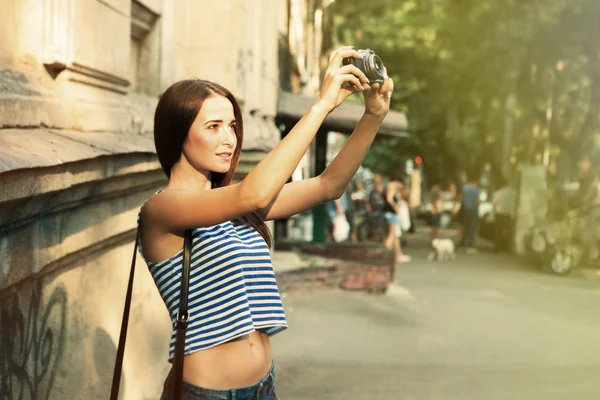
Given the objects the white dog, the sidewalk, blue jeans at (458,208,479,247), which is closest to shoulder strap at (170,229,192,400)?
the sidewalk

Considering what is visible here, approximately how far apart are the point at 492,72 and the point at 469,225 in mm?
6948

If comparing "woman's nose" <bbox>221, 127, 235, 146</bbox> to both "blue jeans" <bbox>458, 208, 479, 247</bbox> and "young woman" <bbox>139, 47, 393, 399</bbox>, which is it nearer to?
"young woman" <bbox>139, 47, 393, 399</bbox>

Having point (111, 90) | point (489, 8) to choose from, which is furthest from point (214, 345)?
point (489, 8)

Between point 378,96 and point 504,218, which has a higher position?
point 378,96

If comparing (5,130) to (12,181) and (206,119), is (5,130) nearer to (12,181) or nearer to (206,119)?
(12,181)

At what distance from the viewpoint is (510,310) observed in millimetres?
13508

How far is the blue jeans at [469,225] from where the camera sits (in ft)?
84.3

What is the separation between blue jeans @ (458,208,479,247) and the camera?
25.7 meters

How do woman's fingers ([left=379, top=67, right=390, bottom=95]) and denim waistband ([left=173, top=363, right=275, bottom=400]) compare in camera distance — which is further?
woman's fingers ([left=379, top=67, right=390, bottom=95])

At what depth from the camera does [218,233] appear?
2998 mm

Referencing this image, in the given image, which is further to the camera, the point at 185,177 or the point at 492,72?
the point at 492,72

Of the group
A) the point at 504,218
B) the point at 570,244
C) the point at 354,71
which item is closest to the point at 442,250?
the point at 570,244

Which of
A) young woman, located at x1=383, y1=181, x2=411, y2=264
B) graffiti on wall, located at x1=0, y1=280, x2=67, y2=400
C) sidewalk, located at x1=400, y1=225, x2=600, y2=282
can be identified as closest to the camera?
graffiti on wall, located at x1=0, y1=280, x2=67, y2=400

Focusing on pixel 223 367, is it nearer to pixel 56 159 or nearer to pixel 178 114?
pixel 178 114
